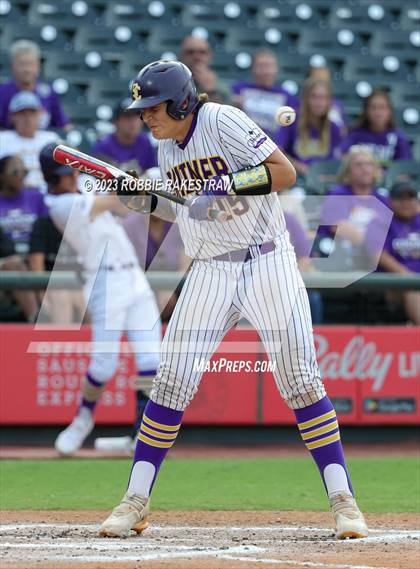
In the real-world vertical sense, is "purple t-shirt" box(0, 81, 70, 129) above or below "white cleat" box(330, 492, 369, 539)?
above

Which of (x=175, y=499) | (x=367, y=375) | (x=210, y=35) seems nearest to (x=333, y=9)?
(x=210, y=35)

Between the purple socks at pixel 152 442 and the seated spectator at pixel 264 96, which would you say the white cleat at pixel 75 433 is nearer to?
the purple socks at pixel 152 442

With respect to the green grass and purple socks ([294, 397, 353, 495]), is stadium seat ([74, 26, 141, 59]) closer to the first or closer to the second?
the green grass

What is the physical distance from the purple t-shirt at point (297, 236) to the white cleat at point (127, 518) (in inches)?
146

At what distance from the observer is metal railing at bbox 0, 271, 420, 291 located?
780 centimetres

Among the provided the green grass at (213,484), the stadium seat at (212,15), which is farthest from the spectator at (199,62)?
the green grass at (213,484)

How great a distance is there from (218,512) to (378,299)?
11.5ft

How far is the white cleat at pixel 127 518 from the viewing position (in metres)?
4.39

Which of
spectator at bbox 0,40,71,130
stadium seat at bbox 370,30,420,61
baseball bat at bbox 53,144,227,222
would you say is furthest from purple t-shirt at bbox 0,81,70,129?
baseball bat at bbox 53,144,227,222

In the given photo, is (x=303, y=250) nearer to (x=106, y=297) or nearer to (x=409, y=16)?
(x=106, y=297)

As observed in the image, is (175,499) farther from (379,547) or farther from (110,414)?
(110,414)

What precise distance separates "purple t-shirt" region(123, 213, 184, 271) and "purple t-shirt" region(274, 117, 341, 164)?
1.98 meters

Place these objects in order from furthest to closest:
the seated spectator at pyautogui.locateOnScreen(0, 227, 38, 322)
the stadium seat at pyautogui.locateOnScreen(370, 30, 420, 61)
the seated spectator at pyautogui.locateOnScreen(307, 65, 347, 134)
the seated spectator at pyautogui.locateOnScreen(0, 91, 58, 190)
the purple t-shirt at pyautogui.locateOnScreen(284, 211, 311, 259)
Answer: the stadium seat at pyautogui.locateOnScreen(370, 30, 420, 61) < the seated spectator at pyautogui.locateOnScreen(307, 65, 347, 134) < the seated spectator at pyautogui.locateOnScreen(0, 91, 58, 190) < the seated spectator at pyautogui.locateOnScreen(0, 227, 38, 322) < the purple t-shirt at pyautogui.locateOnScreen(284, 211, 311, 259)

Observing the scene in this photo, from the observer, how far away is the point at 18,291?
26.5 ft
